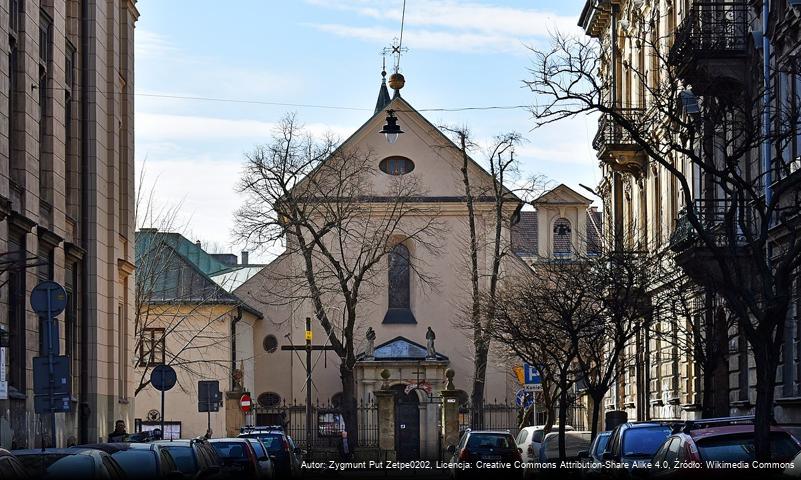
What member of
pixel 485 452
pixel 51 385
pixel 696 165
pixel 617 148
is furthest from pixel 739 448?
pixel 617 148

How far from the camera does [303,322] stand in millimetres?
64000

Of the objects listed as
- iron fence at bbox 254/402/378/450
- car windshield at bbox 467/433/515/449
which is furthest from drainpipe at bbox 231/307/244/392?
car windshield at bbox 467/433/515/449

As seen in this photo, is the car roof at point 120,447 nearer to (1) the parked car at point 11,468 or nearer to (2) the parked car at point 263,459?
(1) the parked car at point 11,468

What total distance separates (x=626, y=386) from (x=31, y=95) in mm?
23073

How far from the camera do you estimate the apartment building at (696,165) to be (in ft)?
77.8

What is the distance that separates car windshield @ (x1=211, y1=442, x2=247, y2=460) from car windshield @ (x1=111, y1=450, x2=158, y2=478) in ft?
21.4

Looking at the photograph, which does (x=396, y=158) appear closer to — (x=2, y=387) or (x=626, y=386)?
(x=626, y=386)

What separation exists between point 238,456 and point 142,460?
709 centimetres

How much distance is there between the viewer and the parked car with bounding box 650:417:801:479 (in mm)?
15719

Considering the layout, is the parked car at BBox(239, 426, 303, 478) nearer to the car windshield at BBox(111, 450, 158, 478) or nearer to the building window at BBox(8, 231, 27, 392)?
the building window at BBox(8, 231, 27, 392)

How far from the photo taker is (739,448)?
16.8 m

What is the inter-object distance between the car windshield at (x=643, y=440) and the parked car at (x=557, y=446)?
9.95 meters

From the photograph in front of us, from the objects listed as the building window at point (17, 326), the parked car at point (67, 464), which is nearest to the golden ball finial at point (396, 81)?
the building window at point (17, 326)

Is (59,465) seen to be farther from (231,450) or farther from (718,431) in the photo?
(231,450)
